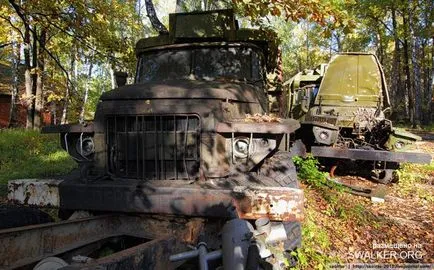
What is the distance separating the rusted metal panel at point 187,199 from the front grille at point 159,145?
22 centimetres

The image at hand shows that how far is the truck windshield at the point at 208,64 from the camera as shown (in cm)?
552

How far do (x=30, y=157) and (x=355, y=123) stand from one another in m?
8.48

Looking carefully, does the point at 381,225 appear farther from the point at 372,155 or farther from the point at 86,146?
the point at 86,146

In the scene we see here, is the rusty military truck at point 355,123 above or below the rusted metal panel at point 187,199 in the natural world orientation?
above

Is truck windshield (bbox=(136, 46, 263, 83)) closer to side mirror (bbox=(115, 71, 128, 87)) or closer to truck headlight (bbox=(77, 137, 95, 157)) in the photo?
side mirror (bbox=(115, 71, 128, 87))

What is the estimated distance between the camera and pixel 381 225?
5543 millimetres

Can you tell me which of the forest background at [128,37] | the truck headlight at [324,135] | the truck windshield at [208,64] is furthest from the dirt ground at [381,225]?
the forest background at [128,37]

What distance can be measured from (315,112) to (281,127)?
593cm

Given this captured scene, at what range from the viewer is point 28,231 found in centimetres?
333

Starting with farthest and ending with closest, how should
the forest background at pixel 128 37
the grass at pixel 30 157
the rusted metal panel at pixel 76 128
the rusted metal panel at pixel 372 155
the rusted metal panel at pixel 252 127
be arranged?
the grass at pixel 30 157 → the rusted metal panel at pixel 372 155 → the forest background at pixel 128 37 → the rusted metal panel at pixel 76 128 → the rusted metal panel at pixel 252 127

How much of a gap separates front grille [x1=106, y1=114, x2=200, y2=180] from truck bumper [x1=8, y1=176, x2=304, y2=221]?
15 centimetres

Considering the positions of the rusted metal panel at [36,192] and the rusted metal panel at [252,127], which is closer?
the rusted metal panel at [252,127]

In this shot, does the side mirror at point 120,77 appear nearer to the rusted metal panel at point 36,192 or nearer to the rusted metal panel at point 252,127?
the rusted metal panel at point 36,192

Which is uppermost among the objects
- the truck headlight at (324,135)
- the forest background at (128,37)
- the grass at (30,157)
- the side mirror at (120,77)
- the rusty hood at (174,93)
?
the forest background at (128,37)
